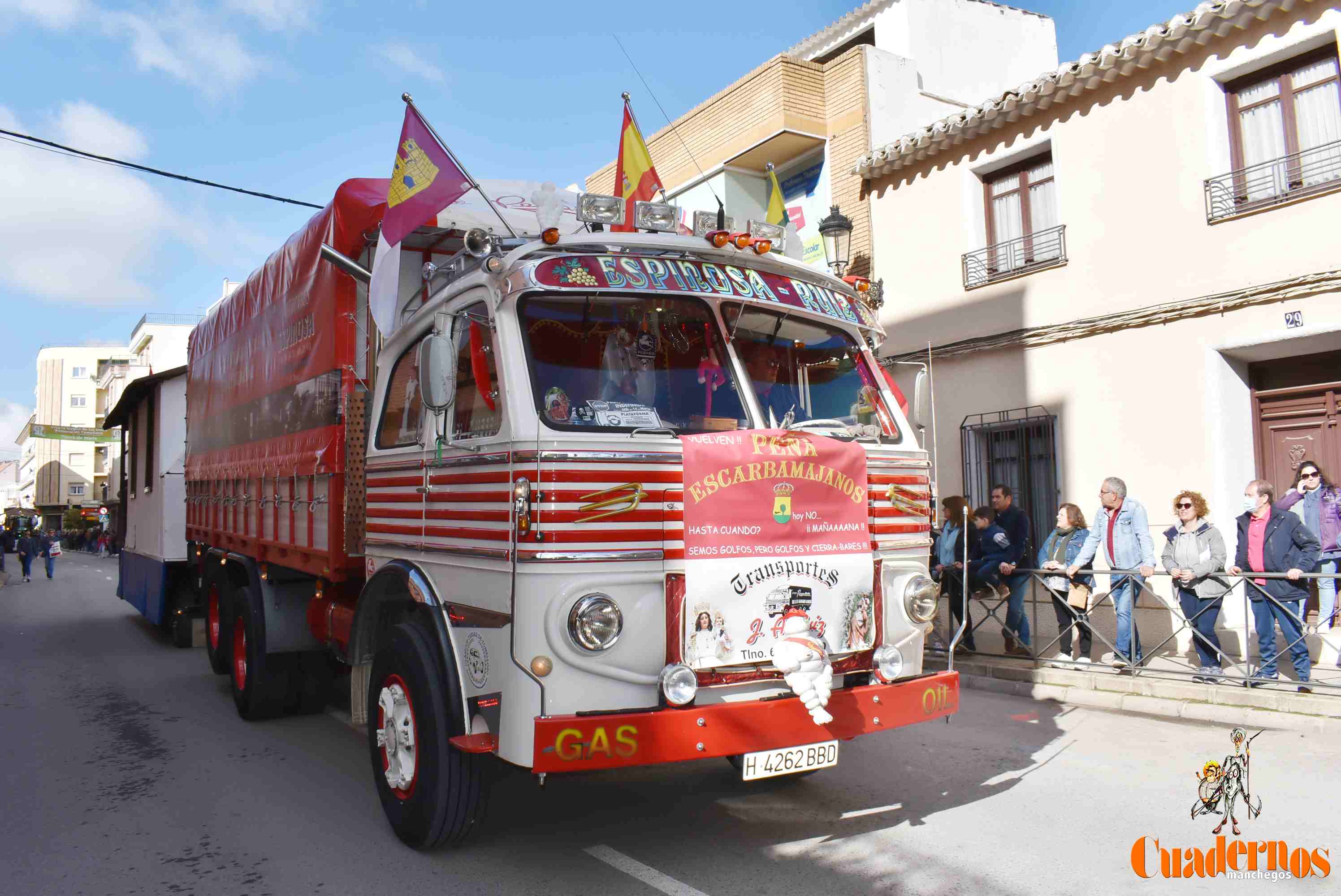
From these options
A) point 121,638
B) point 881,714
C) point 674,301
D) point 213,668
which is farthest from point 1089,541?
point 121,638

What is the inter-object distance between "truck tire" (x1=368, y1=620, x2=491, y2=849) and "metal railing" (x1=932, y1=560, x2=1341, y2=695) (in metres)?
3.52

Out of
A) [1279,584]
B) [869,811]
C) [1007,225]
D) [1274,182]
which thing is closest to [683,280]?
[869,811]

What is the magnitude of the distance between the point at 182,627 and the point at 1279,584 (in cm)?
1179

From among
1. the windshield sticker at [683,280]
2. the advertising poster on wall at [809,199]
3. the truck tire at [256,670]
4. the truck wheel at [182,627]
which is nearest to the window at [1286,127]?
the advertising poster on wall at [809,199]

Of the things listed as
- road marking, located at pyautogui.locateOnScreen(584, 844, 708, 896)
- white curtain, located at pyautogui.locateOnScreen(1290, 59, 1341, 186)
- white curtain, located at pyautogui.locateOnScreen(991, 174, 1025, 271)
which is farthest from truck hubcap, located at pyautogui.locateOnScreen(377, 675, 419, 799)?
white curtain, located at pyautogui.locateOnScreen(991, 174, 1025, 271)

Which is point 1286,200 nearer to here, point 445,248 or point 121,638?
point 445,248

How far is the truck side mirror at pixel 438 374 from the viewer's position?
14.3ft

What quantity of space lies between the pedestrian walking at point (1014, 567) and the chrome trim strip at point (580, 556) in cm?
624

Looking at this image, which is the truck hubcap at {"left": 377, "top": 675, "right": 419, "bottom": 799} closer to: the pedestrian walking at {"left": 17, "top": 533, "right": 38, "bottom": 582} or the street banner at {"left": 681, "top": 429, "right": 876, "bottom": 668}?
the street banner at {"left": 681, "top": 429, "right": 876, "bottom": 668}

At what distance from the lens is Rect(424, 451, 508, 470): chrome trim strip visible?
420 centimetres

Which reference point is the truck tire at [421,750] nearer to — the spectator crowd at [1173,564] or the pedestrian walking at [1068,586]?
the spectator crowd at [1173,564]

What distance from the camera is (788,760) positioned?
4.05 m

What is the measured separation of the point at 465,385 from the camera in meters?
4.66

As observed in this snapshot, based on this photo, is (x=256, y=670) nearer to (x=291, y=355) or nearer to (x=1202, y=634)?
(x=291, y=355)
